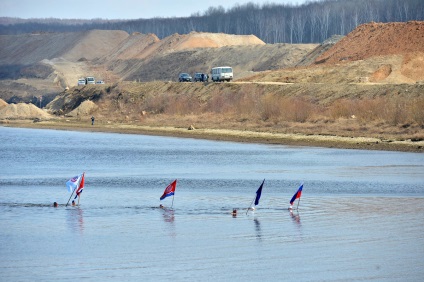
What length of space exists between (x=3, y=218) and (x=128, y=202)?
5.46m

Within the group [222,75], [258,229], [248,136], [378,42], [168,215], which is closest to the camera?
[258,229]

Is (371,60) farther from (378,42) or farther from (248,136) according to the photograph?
(248,136)

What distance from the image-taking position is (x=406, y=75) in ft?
300

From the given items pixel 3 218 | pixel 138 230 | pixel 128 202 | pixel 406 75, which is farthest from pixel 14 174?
pixel 406 75

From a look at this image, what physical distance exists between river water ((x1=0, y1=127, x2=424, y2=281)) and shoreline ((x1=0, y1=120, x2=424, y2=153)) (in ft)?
22.9

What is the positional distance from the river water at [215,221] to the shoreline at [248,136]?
6970 mm

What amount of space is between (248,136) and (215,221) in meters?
45.6

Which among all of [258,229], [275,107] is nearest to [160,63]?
[275,107]

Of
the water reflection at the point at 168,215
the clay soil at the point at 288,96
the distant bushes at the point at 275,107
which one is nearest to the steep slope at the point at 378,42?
the clay soil at the point at 288,96

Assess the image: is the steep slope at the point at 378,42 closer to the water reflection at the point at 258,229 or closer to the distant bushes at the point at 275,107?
the distant bushes at the point at 275,107

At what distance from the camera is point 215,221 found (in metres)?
28.1

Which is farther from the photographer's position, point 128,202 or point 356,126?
point 356,126

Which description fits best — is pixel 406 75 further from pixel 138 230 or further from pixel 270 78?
pixel 138 230

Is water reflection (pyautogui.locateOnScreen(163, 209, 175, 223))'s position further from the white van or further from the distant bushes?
the white van
